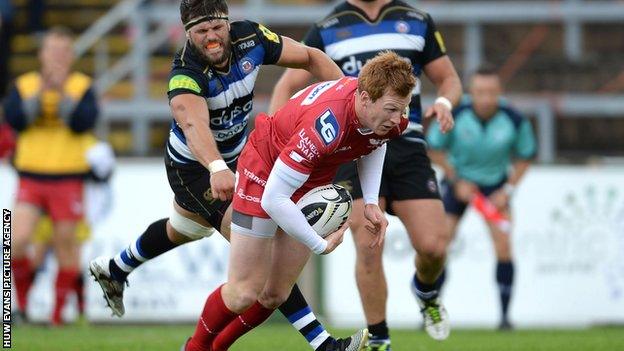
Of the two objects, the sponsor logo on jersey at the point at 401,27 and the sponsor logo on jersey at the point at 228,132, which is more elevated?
the sponsor logo on jersey at the point at 401,27

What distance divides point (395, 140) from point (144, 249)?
1.80m

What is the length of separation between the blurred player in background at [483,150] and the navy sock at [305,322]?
550 centimetres

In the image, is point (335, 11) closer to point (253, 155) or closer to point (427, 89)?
point (253, 155)

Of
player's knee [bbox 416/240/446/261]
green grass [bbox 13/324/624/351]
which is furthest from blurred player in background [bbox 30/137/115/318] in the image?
player's knee [bbox 416/240/446/261]

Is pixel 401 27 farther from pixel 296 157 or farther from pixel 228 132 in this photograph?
pixel 296 157

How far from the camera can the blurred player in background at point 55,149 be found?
1248cm

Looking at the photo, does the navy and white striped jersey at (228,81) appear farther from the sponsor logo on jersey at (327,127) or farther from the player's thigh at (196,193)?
the sponsor logo on jersey at (327,127)

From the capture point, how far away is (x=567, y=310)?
14.4m

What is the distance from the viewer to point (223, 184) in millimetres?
7164

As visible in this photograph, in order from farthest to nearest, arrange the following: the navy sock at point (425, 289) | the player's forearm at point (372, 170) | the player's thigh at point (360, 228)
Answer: the navy sock at point (425, 289), the player's thigh at point (360, 228), the player's forearm at point (372, 170)

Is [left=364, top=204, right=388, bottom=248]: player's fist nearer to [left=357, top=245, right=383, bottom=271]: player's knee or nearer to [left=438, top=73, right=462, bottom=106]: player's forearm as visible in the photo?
[left=357, top=245, right=383, bottom=271]: player's knee

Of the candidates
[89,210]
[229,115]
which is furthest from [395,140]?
[89,210]

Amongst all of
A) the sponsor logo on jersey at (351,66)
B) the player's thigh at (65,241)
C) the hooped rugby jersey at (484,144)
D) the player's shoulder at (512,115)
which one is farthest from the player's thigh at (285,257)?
the player's shoulder at (512,115)

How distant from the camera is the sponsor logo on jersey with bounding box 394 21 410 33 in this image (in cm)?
891
